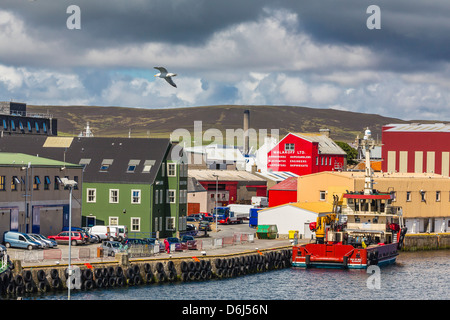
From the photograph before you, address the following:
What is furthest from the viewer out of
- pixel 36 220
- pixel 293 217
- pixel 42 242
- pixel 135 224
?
pixel 293 217

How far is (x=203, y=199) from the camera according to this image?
108625 millimetres

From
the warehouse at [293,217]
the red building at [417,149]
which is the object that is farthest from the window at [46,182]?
the red building at [417,149]

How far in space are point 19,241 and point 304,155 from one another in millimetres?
74840

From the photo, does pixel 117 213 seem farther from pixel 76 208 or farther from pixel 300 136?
pixel 300 136

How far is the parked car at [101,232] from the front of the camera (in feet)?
222

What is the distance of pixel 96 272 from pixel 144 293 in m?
3.01

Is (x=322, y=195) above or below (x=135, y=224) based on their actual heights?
above

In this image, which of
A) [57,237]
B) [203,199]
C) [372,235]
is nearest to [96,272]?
[57,237]

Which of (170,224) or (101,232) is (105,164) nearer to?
(170,224)

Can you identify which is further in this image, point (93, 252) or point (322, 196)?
point (322, 196)

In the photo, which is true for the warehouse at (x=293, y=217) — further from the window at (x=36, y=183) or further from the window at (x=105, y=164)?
the window at (x=36, y=183)

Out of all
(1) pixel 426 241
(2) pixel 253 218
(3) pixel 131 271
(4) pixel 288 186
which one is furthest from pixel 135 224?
(1) pixel 426 241

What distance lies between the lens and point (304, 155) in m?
129

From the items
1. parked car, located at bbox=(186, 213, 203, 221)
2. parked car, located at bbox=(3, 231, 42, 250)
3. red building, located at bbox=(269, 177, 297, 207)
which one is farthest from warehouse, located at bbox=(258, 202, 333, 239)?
parked car, located at bbox=(3, 231, 42, 250)
